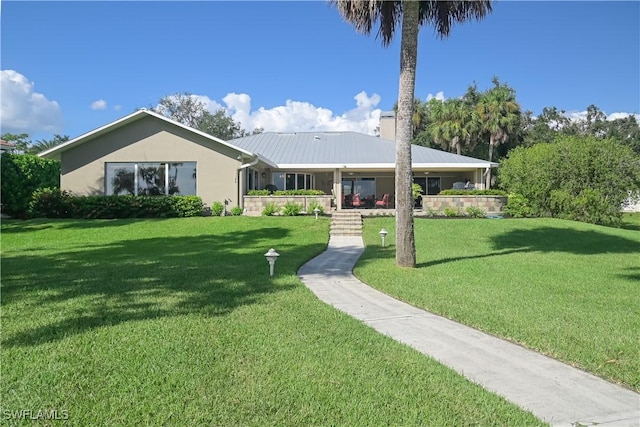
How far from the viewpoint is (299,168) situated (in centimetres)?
2367

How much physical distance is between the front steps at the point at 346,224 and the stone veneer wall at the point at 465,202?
14.5ft

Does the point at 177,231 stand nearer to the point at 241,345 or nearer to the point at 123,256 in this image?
the point at 123,256

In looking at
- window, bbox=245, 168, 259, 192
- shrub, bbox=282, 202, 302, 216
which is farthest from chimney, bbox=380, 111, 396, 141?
shrub, bbox=282, 202, 302, 216

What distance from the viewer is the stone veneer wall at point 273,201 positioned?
805 inches

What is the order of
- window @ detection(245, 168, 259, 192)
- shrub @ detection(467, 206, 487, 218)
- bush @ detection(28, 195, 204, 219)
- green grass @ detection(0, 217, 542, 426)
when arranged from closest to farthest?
green grass @ detection(0, 217, 542, 426) < bush @ detection(28, 195, 204, 219) < shrub @ detection(467, 206, 487, 218) < window @ detection(245, 168, 259, 192)

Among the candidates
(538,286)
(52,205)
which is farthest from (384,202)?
(538,286)

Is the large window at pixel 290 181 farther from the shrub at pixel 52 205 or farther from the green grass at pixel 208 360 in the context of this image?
the green grass at pixel 208 360

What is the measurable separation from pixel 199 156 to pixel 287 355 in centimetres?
1772

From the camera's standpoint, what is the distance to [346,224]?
18.0 meters

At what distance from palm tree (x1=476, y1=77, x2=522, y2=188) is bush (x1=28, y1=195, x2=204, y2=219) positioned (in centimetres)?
2662

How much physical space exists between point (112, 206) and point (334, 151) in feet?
40.2

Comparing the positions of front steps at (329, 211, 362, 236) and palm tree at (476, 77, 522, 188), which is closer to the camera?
front steps at (329, 211, 362, 236)

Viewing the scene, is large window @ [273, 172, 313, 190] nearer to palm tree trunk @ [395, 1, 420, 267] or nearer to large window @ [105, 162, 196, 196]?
large window @ [105, 162, 196, 196]

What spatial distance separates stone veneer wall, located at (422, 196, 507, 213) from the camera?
2102cm
